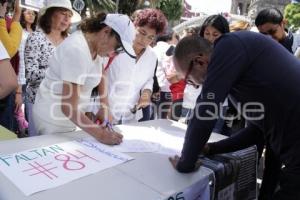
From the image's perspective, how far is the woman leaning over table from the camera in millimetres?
2348

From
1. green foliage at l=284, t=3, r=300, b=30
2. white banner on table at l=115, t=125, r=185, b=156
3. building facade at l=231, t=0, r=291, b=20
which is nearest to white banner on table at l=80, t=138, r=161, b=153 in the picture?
white banner on table at l=115, t=125, r=185, b=156

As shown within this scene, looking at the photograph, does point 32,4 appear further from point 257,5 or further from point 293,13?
point 257,5

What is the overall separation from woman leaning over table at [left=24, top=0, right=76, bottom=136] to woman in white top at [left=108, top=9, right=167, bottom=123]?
0.50m

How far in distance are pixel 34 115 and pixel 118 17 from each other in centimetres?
67

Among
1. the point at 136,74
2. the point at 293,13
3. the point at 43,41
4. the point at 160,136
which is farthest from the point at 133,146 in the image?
the point at 293,13

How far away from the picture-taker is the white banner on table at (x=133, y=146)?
1.51 metres

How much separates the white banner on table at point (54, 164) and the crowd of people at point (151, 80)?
0.14 metres

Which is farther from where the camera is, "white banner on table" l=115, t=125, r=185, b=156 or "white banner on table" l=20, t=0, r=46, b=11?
"white banner on table" l=20, t=0, r=46, b=11

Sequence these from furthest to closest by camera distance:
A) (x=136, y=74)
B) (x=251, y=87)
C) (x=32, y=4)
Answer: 1. (x=32, y=4)
2. (x=136, y=74)
3. (x=251, y=87)

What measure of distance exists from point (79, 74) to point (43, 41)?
105cm

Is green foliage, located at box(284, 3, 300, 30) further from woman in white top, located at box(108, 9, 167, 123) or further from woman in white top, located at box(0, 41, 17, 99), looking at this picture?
woman in white top, located at box(0, 41, 17, 99)

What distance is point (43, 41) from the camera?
2402mm

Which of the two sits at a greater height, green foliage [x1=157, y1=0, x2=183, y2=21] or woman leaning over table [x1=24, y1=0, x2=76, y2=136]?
green foliage [x1=157, y1=0, x2=183, y2=21]

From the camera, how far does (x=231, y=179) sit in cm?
144
